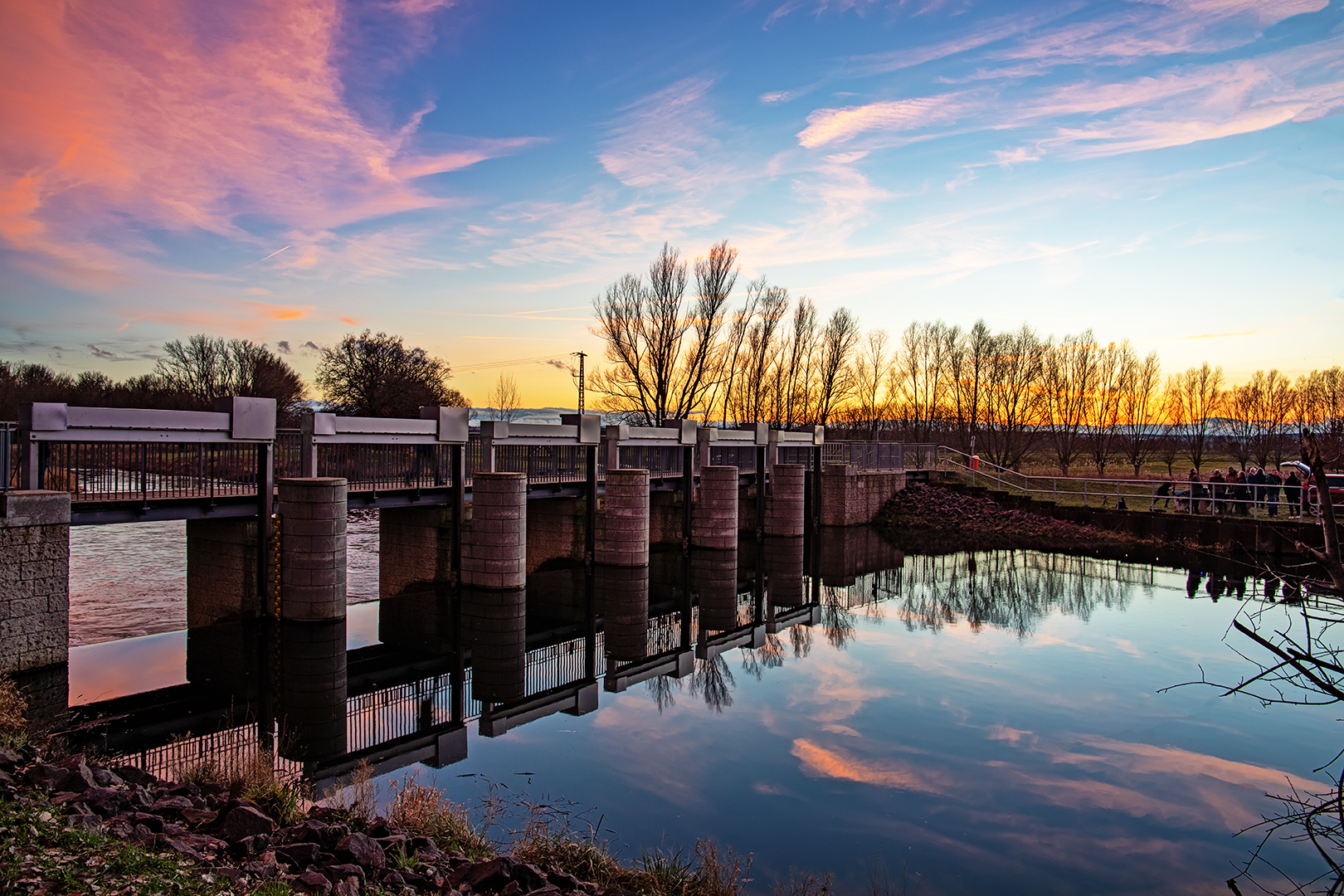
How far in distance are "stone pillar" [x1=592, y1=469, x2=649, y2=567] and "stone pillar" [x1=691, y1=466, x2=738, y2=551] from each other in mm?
4694

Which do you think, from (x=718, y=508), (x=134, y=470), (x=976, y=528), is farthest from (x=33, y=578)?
(x=976, y=528)

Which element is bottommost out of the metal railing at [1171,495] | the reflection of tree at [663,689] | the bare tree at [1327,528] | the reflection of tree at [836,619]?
the reflection of tree at [836,619]

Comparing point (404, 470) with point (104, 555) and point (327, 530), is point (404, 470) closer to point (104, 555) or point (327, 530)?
point (327, 530)

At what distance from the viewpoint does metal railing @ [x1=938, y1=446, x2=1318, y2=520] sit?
27422mm

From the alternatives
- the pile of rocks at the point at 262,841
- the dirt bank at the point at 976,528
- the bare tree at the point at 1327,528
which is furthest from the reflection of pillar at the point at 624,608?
the dirt bank at the point at 976,528

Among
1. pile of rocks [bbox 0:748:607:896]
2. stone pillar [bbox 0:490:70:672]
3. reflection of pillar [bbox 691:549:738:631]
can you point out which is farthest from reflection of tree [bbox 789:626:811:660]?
stone pillar [bbox 0:490:70:672]

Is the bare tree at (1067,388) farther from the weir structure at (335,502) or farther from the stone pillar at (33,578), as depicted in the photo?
the stone pillar at (33,578)

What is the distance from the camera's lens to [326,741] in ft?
36.4

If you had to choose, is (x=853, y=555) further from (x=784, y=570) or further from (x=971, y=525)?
(x=971, y=525)

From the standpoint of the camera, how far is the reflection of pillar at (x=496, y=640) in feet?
45.5

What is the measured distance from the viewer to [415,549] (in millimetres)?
20797

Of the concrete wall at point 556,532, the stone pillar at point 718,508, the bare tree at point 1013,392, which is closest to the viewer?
the concrete wall at point 556,532

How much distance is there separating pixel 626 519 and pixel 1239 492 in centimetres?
2368

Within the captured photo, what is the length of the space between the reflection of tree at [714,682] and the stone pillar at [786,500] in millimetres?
15634
